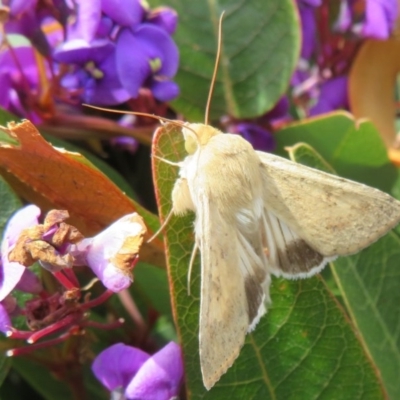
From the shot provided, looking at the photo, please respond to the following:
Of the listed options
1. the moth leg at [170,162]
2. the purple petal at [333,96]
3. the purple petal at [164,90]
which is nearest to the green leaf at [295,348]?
the moth leg at [170,162]

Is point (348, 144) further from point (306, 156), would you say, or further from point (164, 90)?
point (164, 90)

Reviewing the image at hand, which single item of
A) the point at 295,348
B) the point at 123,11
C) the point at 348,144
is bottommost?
the point at 295,348

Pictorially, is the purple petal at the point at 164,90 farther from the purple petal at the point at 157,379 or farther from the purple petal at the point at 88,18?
the purple petal at the point at 157,379

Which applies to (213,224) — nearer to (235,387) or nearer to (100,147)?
(235,387)

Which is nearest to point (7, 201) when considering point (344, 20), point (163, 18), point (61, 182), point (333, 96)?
point (61, 182)

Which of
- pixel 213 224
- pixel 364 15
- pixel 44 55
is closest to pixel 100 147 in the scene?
pixel 44 55

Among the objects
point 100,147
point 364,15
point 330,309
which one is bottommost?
point 100,147
